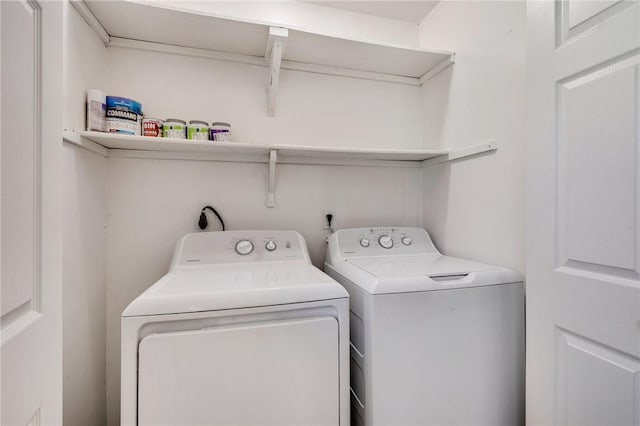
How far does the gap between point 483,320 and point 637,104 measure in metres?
0.82

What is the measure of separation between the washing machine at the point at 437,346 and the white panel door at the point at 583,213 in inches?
5.9

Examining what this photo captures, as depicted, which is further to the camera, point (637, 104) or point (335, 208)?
point (335, 208)

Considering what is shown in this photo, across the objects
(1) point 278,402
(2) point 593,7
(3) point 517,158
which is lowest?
(1) point 278,402

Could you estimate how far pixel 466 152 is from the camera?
5.06 ft

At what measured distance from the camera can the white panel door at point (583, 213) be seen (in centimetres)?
74

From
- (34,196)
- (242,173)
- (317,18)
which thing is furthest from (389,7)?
(34,196)

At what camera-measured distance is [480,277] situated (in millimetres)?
1162

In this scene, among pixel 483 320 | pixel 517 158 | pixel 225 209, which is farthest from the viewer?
pixel 225 209

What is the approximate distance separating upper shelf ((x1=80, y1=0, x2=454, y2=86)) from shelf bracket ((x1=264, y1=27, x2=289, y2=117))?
0.15 feet

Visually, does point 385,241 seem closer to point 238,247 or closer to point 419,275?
point 419,275

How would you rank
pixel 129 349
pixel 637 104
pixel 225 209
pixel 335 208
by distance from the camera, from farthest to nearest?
pixel 335 208 < pixel 225 209 < pixel 129 349 < pixel 637 104

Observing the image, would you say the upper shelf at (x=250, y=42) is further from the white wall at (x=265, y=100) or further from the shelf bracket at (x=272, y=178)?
the shelf bracket at (x=272, y=178)

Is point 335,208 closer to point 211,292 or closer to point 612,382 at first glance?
point 211,292

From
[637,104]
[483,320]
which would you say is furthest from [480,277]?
[637,104]
